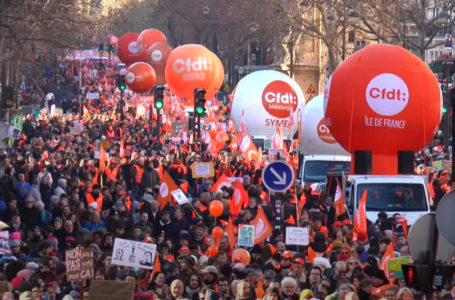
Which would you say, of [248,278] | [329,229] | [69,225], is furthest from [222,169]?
[248,278]

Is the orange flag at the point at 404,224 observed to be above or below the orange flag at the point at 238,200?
below

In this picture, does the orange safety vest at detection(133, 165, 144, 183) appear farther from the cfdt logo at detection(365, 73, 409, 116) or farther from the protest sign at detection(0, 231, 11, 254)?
the protest sign at detection(0, 231, 11, 254)

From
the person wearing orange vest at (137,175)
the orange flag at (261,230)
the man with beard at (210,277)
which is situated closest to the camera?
the man with beard at (210,277)

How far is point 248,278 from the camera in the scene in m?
14.9

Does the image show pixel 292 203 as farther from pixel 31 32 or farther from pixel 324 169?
pixel 31 32

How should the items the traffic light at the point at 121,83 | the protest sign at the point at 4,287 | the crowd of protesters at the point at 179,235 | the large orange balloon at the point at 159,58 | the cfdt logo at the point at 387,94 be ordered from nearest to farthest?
1. the protest sign at the point at 4,287
2. the crowd of protesters at the point at 179,235
3. the cfdt logo at the point at 387,94
4. the traffic light at the point at 121,83
5. the large orange balloon at the point at 159,58

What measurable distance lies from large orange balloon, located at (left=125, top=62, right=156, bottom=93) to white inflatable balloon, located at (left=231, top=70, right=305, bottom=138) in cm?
1847

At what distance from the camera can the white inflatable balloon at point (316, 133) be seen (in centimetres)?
3297

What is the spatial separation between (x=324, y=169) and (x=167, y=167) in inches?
132

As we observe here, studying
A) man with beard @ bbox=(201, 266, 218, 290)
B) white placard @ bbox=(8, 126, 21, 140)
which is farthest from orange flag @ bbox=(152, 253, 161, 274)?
white placard @ bbox=(8, 126, 21, 140)

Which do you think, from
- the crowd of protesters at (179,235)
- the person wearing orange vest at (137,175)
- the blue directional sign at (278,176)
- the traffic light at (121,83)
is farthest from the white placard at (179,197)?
the traffic light at (121,83)

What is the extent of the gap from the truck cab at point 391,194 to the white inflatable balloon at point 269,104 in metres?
16.1

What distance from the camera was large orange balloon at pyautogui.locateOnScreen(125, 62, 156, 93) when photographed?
5744 cm

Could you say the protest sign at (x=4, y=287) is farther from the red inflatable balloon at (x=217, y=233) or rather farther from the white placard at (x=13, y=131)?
the white placard at (x=13, y=131)
